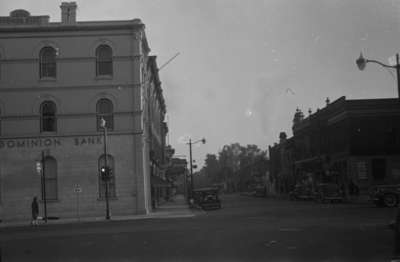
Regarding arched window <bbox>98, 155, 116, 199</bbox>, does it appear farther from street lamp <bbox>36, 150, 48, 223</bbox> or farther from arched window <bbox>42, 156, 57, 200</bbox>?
street lamp <bbox>36, 150, 48, 223</bbox>

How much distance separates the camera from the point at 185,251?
17.5m

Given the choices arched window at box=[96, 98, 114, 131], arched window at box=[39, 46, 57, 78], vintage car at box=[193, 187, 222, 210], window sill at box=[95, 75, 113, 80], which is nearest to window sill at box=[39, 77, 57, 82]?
arched window at box=[39, 46, 57, 78]

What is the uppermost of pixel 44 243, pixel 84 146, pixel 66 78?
pixel 66 78

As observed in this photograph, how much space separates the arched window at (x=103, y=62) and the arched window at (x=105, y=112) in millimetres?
1900

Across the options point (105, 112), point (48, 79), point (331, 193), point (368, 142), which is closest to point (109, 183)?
point (105, 112)

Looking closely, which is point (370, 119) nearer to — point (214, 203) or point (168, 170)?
point (214, 203)

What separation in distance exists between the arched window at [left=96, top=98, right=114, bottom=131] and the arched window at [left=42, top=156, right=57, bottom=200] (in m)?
4.01

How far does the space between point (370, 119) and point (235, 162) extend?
95801mm

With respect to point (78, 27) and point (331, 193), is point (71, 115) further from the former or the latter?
point (331, 193)

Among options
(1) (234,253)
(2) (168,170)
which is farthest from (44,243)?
(2) (168,170)

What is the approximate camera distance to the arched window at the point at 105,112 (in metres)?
45.1

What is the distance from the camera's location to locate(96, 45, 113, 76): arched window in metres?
45.4

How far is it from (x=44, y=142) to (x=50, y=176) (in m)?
2.39

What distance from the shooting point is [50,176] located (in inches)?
1772
